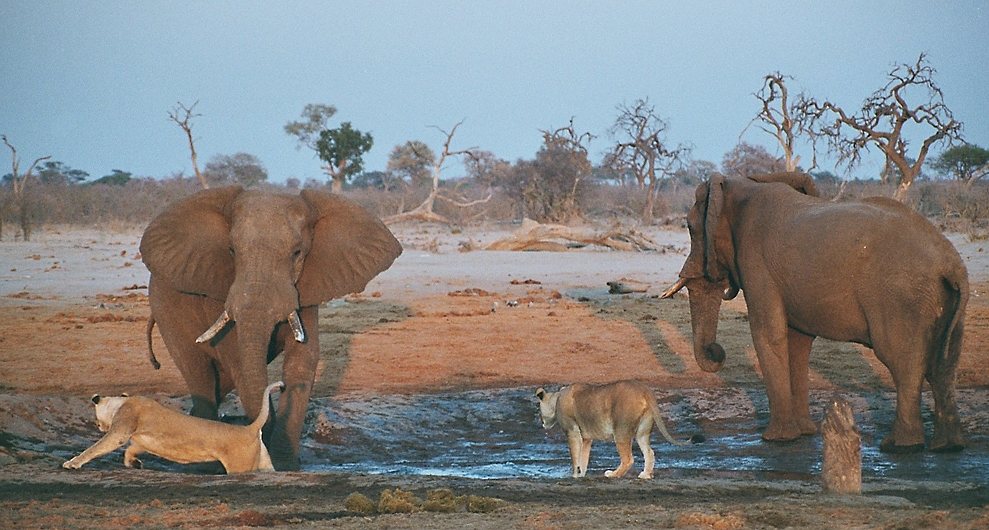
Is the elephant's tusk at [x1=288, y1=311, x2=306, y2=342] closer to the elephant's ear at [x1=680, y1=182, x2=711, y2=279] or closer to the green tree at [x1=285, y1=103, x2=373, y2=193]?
the elephant's ear at [x1=680, y1=182, x2=711, y2=279]

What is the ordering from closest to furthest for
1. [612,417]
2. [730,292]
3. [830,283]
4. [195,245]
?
[612,417] → [830,283] → [195,245] → [730,292]

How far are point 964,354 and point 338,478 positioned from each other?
Answer: 8089mm

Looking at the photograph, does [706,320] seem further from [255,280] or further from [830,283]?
[255,280]

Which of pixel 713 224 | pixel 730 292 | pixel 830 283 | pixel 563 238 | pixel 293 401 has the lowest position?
pixel 293 401

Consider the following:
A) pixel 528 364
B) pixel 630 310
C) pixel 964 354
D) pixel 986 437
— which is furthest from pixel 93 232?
pixel 986 437

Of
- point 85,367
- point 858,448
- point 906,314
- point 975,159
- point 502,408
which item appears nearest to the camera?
point 858,448

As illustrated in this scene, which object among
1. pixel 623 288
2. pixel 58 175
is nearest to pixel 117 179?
pixel 58 175

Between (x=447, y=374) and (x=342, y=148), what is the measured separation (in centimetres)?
3009

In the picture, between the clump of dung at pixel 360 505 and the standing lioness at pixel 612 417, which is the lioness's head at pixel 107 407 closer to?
the clump of dung at pixel 360 505

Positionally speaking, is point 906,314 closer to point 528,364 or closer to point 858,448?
point 858,448

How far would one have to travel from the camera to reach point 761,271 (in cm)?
966

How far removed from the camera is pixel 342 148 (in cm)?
4222

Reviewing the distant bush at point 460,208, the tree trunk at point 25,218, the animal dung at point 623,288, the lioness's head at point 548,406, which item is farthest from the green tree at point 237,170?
the lioness's head at point 548,406

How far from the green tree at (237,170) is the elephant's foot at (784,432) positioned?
44204mm
